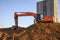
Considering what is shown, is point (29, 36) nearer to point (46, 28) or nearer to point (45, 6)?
point (46, 28)

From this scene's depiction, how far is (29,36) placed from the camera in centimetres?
1920

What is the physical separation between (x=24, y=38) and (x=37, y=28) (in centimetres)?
172

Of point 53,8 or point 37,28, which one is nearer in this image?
point 37,28

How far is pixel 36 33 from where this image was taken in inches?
758

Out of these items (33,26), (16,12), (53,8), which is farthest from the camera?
(53,8)

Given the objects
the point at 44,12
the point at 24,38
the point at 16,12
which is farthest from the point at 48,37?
the point at 44,12

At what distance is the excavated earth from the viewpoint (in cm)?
1886

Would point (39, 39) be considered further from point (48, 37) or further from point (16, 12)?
point (16, 12)

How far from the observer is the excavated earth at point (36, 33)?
18.9 metres

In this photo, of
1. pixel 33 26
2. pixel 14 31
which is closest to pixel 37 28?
pixel 33 26

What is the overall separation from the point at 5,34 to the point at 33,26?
2966mm

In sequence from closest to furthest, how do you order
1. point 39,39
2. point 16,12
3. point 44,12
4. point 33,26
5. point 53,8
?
point 39,39 → point 33,26 → point 16,12 → point 53,8 → point 44,12

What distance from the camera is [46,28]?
64.6ft

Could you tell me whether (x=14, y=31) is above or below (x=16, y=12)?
below
